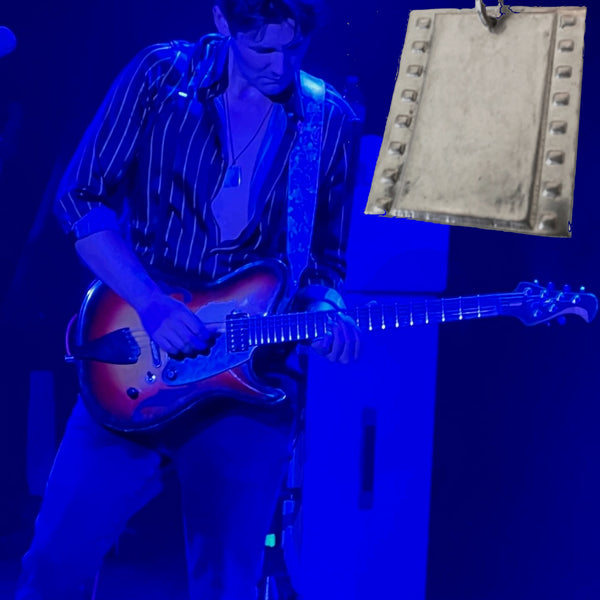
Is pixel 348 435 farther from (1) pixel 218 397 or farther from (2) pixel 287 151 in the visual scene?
(2) pixel 287 151

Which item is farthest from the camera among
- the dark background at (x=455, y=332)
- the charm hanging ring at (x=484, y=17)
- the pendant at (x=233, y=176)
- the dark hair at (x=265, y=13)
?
the dark background at (x=455, y=332)

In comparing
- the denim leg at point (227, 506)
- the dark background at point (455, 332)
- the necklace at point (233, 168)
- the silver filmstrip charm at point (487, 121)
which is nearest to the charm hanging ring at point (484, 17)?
the silver filmstrip charm at point (487, 121)

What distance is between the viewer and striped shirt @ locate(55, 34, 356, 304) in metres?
1.86

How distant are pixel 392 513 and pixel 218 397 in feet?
2.59

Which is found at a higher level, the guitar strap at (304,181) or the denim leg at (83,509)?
the guitar strap at (304,181)

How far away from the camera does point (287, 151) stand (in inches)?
76.4

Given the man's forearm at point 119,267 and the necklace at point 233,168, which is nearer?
the man's forearm at point 119,267

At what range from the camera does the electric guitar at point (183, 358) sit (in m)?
1.82

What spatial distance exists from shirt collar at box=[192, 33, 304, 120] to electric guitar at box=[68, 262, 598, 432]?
417mm

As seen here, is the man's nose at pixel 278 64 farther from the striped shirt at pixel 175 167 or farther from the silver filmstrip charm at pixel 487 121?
the silver filmstrip charm at pixel 487 121

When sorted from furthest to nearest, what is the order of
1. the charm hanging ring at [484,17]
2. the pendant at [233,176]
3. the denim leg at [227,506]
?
the pendant at [233,176], the denim leg at [227,506], the charm hanging ring at [484,17]

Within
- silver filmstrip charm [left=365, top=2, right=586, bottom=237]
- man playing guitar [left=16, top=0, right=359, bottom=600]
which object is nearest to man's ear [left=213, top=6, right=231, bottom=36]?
man playing guitar [left=16, top=0, right=359, bottom=600]

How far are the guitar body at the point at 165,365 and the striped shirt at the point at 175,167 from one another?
0.07 m

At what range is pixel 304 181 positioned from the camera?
6.40ft
